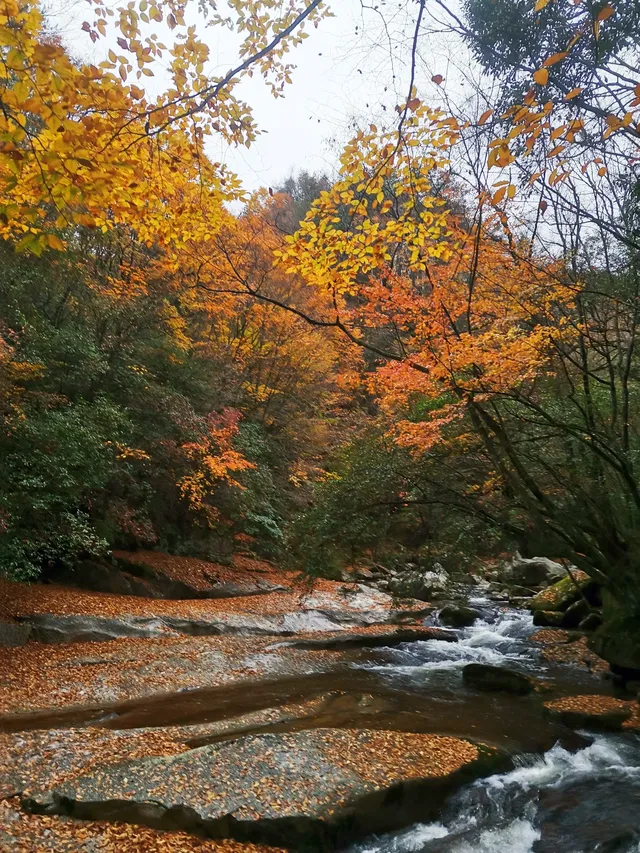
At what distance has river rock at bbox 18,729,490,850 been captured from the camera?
4406 mm

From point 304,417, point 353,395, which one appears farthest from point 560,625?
point 353,395

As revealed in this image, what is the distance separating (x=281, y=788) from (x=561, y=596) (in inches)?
448

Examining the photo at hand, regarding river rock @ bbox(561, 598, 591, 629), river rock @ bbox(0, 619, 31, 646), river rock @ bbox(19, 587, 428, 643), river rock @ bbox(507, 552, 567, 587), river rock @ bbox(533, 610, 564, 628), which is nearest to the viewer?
river rock @ bbox(0, 619, 31, 646)

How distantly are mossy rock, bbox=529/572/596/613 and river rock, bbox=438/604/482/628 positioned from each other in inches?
69.5

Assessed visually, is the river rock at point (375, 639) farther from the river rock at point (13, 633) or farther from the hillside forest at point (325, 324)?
the river rock at point (13, 633)

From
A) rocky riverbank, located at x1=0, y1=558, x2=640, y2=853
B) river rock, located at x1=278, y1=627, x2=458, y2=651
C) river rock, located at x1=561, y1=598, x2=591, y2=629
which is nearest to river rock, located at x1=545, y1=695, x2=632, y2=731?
rocky riverbank, located at x1=0, y1=558, x2=640, y2=853

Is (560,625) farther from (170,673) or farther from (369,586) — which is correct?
(170,673)

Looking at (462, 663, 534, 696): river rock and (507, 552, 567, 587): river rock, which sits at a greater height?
(507, 552, 567, 587): river rock

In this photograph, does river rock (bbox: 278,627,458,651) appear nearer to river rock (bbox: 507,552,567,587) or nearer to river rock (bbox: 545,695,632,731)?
river rock (bbox: 545,695,632,731)

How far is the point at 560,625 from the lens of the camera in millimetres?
13133

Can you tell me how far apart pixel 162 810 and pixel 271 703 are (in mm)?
3093

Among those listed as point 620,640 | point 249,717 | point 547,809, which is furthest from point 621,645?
point 249,717

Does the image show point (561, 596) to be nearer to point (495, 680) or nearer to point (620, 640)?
point (620, 640)

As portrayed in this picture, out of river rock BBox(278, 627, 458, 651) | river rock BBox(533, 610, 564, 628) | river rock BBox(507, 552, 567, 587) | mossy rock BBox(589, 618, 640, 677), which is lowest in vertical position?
river rock BBox(278, 627, 458, 651)
